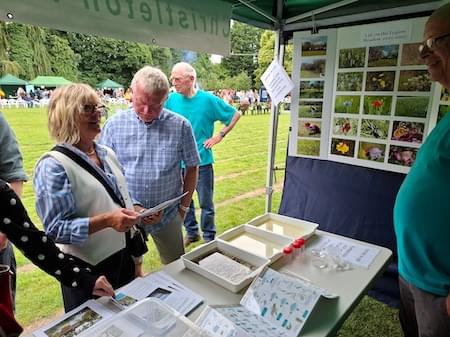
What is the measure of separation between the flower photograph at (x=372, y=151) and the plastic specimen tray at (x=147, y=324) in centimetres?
176

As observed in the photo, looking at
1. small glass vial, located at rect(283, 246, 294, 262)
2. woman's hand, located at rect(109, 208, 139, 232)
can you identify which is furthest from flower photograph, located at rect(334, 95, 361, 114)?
woman's hand, located at rect(109, 208, 139, 232)

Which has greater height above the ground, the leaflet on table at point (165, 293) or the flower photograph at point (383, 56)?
the flower photograph at point (383, 56)

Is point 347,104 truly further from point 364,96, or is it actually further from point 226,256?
point 226,256

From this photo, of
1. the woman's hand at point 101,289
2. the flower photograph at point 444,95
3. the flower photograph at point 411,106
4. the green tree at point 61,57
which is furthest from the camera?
the green tree at point 61,57

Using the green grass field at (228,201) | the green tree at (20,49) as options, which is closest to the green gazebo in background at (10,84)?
the green grass field at (228,201)

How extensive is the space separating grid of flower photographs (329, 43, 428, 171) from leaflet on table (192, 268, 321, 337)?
1472mm

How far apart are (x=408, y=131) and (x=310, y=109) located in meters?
0.67

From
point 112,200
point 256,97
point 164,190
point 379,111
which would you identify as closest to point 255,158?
point 379,111

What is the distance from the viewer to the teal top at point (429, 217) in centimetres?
94

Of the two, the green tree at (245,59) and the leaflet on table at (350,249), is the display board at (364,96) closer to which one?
the leaflet on table at (350,249)

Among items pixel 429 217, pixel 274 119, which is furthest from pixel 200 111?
pixel 429 217

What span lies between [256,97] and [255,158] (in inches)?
285

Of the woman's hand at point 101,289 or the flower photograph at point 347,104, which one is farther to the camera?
the flower photograph at point 347,104

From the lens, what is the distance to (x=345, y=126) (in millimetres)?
2172
